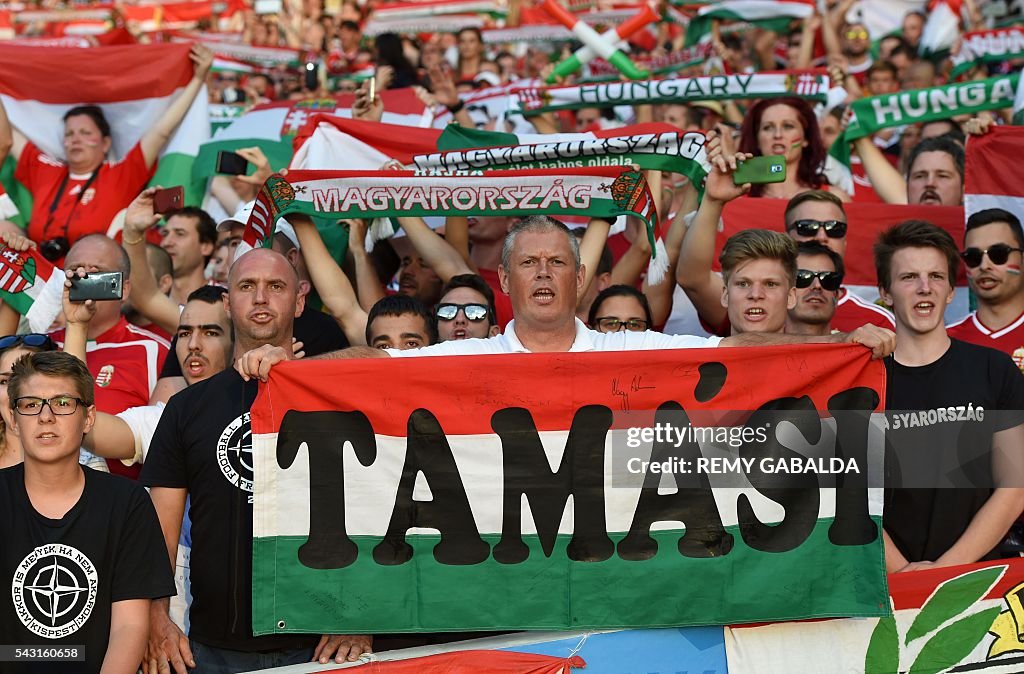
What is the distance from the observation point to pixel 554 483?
4852 millimetres

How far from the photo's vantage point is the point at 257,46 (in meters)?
14.3

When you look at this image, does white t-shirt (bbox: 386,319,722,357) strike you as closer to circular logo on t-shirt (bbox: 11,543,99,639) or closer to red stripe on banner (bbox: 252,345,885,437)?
red stripe on banner (bbox: 252,345,885,437)

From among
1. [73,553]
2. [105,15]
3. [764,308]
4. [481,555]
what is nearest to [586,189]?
[764,308]

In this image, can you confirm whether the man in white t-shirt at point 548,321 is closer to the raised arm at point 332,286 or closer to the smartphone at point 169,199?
the raised arm at point 332,286

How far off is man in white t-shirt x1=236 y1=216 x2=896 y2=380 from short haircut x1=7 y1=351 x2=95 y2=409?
901 mm

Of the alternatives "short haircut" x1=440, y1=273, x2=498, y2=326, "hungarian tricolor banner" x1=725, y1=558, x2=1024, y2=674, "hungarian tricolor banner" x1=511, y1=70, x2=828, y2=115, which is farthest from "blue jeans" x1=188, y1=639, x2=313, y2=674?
"hungarian tricolor banner" x1=511, y1=70, x2=828, y2=115

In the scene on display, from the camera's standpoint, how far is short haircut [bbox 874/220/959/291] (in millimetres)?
5645

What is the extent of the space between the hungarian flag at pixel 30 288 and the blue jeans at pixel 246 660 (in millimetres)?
2611

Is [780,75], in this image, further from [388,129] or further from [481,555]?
[481,555]

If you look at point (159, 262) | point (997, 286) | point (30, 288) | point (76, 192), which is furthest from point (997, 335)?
point (76, 192)

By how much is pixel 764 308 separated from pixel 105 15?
16.1 m

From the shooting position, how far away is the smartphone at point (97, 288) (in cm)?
589

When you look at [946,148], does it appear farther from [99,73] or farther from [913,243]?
[99,73]

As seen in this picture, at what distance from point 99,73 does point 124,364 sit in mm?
3704
